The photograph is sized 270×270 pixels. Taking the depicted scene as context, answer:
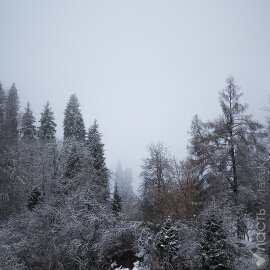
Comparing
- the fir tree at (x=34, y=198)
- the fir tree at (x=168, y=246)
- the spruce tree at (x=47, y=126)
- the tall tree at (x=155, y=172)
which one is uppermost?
the spruce tree at (x=47, y=126)

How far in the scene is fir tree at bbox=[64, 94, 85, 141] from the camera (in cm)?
4169

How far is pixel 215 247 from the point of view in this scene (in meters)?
13.6

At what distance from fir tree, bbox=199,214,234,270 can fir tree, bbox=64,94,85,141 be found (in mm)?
29563

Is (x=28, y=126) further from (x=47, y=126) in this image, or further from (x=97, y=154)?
(x=97, y=154)

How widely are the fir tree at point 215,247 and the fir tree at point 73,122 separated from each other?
97.0 ft

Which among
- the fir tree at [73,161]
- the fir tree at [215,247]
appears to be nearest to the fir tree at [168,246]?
the fir tree at [215,247]

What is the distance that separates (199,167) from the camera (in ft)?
65.8

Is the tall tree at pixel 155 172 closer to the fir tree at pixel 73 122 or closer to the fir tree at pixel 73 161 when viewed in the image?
the fir tree at pixel 73 161

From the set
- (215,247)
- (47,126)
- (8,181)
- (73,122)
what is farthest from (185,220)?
(47,126)

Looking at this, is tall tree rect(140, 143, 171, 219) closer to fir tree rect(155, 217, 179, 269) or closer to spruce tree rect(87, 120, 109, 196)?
spruce tree rect(87, 120, 109, 196)

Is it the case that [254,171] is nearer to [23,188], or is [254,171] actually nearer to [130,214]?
[130,214]

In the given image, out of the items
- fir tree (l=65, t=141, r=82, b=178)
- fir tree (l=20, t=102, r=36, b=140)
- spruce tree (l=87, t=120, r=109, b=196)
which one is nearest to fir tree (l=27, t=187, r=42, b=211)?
fir tree (l=65, t=141, r=82, b=178)

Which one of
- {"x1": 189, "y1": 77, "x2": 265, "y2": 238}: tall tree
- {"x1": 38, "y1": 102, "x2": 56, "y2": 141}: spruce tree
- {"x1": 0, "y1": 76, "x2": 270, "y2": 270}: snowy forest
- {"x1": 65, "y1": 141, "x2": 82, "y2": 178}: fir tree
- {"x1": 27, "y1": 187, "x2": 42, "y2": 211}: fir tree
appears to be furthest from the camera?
{"x1": 38, "y1": 102, "x2": 56, "y2": 141}: spruce tree

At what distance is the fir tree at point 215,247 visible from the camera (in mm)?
13227
